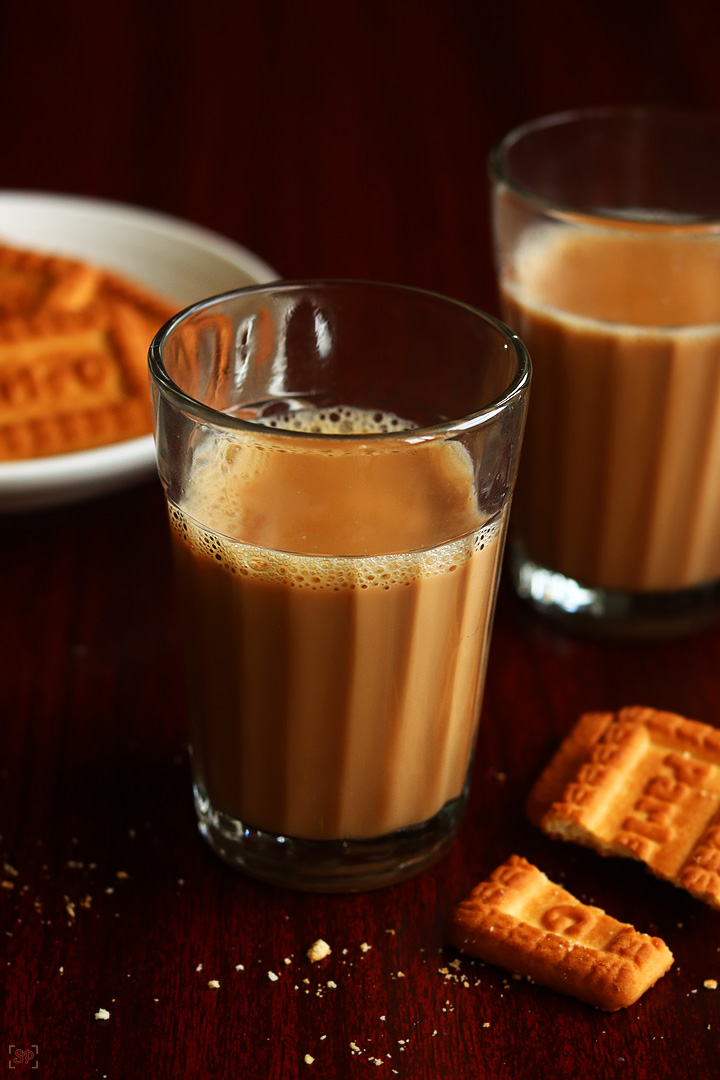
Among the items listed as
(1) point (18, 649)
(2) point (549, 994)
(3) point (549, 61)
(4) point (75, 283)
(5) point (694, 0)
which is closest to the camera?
(2) point (549, 994)

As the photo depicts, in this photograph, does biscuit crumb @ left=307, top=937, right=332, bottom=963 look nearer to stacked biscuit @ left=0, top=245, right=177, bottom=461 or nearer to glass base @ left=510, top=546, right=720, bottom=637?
glass base @ left=510, top=546, right=720, bottom=637

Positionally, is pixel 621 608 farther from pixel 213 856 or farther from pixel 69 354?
pixel 69 354

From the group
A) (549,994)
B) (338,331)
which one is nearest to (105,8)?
(338,331)

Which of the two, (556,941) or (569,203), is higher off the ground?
(569,203)

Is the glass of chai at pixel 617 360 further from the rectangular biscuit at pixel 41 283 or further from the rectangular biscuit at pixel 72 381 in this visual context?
the rectangular biscuit at pixel 41 283

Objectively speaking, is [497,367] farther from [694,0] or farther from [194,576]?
[694,0]

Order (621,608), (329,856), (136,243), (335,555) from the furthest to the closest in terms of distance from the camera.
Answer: (136,243) → (621,608) → (329,856) → (335,555)

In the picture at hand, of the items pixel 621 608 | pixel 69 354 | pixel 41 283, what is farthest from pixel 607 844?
pixel 41 283
